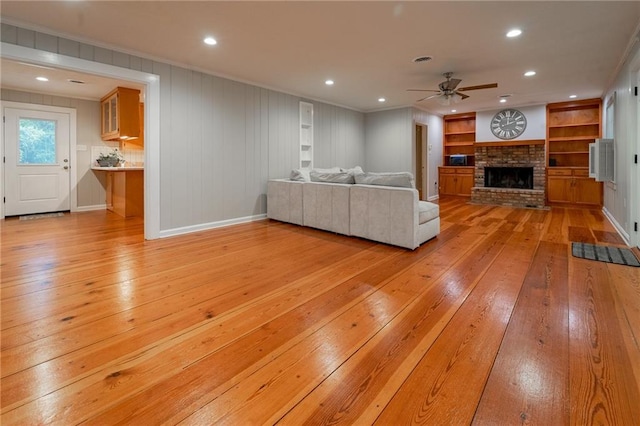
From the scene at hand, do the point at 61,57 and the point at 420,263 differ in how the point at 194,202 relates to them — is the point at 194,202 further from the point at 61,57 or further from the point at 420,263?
the point at 420,263

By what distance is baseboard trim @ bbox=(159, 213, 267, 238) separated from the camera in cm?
468

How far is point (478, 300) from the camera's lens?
2.44m

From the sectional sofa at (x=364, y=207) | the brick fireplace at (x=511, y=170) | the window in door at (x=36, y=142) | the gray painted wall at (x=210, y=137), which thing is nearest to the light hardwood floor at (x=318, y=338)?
the sectional sofa at (x=364, y=207)

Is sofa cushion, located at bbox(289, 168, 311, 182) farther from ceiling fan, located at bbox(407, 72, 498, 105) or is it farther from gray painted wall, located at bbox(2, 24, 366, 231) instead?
ceiling fan, located at bbox(407, 72, 498, 105)

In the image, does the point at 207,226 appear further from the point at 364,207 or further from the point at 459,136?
the point at 459,136

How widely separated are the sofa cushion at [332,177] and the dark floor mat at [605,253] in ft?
9.08

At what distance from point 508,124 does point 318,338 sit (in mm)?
8375

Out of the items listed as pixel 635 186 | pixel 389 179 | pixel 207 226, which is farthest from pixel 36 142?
pixel 635 186

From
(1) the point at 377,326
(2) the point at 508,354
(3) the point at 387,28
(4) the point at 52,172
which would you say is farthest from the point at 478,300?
(4) the point at 52,172

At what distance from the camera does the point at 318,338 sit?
6.25ft

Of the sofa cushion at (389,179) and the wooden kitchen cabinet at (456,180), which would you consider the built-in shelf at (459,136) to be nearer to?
the wooden kitchen cabinet at (456,180)

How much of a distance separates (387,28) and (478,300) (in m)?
2.84

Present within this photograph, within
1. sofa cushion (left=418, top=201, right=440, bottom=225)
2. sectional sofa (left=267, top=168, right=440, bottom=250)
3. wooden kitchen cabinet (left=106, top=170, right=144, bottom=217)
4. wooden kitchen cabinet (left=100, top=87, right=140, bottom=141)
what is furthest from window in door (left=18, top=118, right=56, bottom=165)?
sofa cushion (left=418, top=201, right=440, bottom=225)

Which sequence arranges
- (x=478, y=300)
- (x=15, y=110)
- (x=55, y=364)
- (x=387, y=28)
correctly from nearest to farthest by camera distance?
1. (x=55, y=364)
2. (x=478, y=300)
3. (x=387, y=28)
4. (x=15, y=110)
